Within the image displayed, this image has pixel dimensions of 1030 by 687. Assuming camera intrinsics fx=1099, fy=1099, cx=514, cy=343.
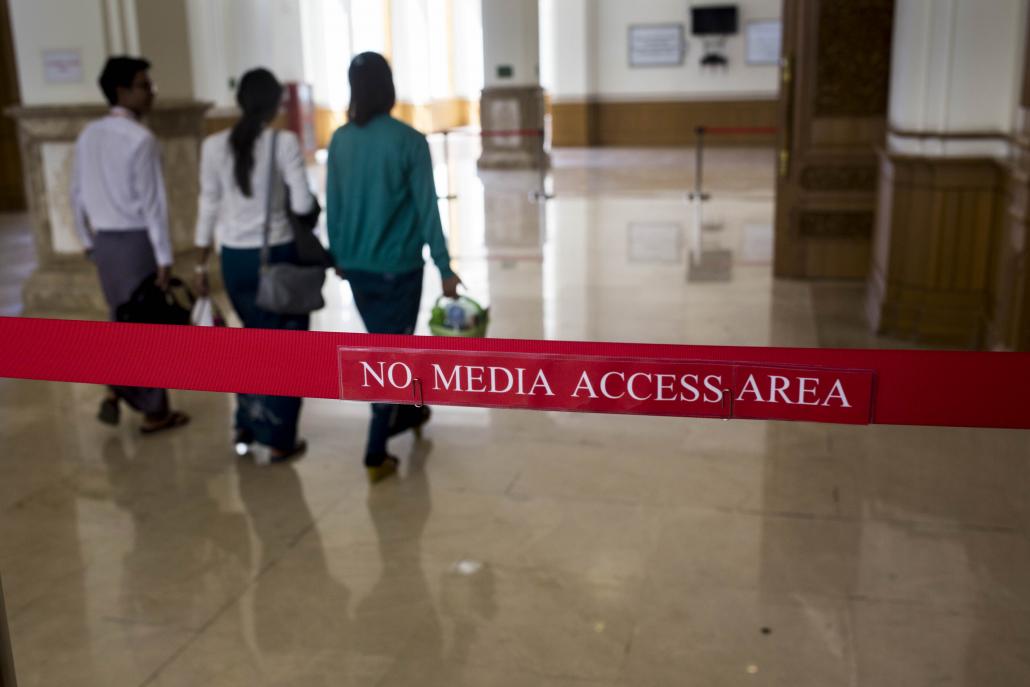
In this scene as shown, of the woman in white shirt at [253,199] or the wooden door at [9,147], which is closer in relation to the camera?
the woman in white shirt at [253,199]

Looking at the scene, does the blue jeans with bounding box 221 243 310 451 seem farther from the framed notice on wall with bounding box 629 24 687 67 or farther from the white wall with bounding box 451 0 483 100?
the white wall with bounding box 451 0 483 100

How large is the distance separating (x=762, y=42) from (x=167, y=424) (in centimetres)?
1718

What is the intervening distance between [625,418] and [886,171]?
2743 millimetres

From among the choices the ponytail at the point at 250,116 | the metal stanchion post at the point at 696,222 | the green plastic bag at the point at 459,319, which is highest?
the ponytail at the point at 250,116

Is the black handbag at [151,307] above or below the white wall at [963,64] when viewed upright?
below

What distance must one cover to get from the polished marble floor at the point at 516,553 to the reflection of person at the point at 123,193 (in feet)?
2.48

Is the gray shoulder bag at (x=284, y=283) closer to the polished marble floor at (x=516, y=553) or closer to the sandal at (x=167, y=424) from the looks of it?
the polished marble floor at (x=516, y=553)

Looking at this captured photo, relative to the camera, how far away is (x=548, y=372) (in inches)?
Answer: 89.6

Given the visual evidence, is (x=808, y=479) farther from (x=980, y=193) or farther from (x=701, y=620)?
(x=980, y=193)

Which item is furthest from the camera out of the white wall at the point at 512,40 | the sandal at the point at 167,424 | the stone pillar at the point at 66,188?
the white wall at the point at 512,40

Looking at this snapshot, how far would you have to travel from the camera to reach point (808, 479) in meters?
4.27

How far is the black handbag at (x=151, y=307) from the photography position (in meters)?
4.68

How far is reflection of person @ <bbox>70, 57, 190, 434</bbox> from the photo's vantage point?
184 inches

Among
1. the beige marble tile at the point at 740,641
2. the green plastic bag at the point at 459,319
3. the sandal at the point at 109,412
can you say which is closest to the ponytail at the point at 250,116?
the green plastic bag at the point at 459,319
